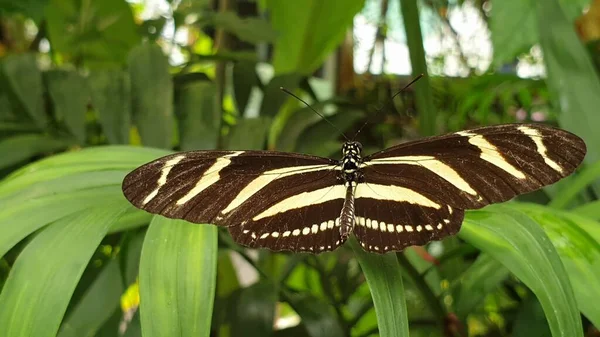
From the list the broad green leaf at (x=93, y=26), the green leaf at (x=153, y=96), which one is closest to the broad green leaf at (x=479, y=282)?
the green leaf at (x=153, y=96)

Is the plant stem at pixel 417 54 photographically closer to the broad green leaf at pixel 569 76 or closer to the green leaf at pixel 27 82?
the broad green leaf at pixel 569 76

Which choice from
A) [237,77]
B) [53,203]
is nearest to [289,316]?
[237,77]

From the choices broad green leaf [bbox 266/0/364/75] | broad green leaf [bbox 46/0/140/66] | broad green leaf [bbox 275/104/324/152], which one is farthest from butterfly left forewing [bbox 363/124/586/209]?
broad green leaf [bbox 46/0/140/66]

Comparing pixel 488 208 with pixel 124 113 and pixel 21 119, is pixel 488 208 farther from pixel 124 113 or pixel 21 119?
pixel 21 119

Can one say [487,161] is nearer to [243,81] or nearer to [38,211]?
[38,211]

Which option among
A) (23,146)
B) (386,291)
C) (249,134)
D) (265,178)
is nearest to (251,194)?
(265,178)
